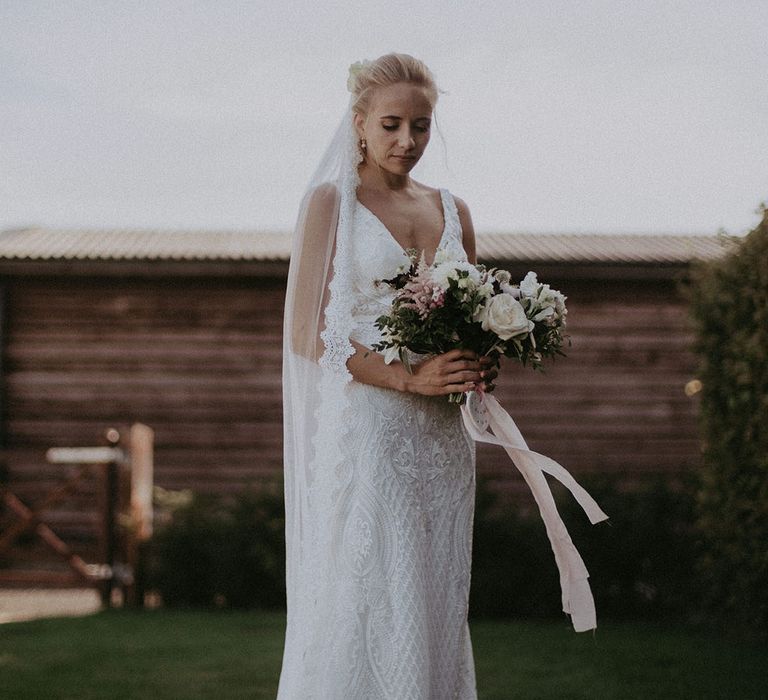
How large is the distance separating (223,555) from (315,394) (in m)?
6.03

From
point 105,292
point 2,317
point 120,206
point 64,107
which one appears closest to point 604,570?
point 105,292

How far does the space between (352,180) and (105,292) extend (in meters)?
10.5

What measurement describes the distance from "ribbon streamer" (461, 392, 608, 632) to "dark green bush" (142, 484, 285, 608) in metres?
5.76

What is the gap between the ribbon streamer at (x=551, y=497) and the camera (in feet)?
11.9

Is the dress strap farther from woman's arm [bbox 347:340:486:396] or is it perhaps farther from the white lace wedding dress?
woman's arm [bbox 347:340:486:396]

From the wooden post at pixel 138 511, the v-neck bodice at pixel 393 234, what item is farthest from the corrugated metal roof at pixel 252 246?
the v-neck bodice at pixel 393 234

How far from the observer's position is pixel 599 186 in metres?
17.7

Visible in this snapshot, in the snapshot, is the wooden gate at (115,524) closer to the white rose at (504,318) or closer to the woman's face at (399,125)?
the woman's face at (399,125)

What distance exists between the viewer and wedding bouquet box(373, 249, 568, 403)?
3.32 m

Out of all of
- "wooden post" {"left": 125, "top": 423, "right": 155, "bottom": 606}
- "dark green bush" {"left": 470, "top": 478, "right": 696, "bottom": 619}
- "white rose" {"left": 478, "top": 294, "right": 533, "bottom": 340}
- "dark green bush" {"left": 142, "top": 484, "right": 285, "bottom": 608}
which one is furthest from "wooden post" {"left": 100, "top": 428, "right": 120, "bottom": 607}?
"white rose" {"left": 478, "top": 294, "right": 533, "bottom": 340}

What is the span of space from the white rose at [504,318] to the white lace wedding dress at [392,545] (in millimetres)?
397

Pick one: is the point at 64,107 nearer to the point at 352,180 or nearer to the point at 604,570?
the point at 604,570

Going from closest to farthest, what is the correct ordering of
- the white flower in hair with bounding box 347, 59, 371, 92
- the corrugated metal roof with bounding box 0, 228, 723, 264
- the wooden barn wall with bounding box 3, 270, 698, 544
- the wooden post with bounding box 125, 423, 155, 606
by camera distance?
the white flower in hair with bounding box 347, 59, 371, 92 < the wooden post with bounding box 125, 423, 155, 606 < the corrugated metal roof with bounding box 0, 228, 723, 264 < the wooden barn wall with bounding box 3, 270, 698, 544

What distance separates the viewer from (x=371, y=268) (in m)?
3.64
